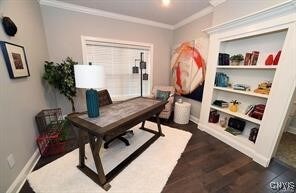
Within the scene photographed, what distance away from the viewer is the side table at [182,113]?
3.30m

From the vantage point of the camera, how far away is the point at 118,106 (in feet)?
7.32

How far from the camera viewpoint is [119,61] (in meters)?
3.71

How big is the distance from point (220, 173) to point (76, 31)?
12.6ft

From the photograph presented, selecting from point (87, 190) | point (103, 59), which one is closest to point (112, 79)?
point (103, 59)

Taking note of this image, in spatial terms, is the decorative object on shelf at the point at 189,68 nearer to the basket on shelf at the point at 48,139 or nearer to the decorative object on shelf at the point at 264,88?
the decorative object on shelf at the point at 264,88

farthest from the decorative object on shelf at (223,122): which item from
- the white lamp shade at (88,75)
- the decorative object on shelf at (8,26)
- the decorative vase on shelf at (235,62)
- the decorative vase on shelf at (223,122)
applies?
the decorative object on shelf at (8,26)

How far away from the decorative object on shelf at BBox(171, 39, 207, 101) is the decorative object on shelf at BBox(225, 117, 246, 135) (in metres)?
0.83

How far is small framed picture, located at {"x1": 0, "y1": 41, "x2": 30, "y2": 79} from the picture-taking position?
5.10ft

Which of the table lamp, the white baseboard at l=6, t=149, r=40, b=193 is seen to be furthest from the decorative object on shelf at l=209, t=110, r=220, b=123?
the white baseboard at l=6, t=149, r=40, b=193

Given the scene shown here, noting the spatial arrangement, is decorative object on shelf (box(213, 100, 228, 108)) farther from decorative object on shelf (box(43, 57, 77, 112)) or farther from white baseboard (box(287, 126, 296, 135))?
decorative object on shelf (box(43, 57, 77, 112))

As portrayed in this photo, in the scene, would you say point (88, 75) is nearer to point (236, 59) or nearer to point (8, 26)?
point (8, 26)

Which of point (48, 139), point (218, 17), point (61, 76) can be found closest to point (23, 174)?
point (48, 139)

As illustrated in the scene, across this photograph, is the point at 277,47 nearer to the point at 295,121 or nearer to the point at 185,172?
the point at 295,121

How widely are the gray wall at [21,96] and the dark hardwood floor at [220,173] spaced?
36 centimetres
